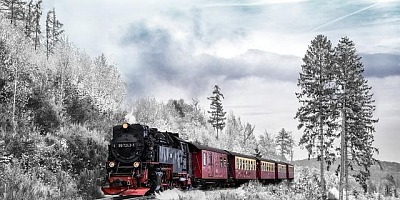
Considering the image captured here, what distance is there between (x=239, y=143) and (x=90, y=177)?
5819 centimetres

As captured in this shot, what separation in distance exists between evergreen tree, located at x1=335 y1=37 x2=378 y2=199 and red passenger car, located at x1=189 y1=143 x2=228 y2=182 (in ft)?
33.6

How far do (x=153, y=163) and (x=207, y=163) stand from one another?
568cm

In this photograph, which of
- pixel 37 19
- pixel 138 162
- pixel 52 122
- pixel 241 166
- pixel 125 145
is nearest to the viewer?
pixel 138 162

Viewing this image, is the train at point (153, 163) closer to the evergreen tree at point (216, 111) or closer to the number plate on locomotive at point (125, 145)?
the number plate on locomotive at point (125, 145)

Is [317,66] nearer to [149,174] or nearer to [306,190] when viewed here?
[306,190]

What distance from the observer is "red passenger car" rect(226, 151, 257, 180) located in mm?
25062

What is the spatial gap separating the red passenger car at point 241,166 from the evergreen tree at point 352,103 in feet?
19.7

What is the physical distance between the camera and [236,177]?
82.3 ft

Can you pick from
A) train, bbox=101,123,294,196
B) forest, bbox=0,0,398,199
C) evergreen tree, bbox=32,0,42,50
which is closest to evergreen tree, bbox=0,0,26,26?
evergreen tree, bbox=32,0,42,50

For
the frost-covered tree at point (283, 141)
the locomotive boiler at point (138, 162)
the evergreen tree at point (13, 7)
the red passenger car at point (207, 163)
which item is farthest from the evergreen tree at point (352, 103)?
the frost-covered tree at point (283, 141)

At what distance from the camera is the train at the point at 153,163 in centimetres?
1532

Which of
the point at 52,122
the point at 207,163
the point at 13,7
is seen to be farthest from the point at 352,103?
the point at 13,7

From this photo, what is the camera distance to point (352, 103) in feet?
102

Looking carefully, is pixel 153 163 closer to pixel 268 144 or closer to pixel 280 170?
pixel 280 170
